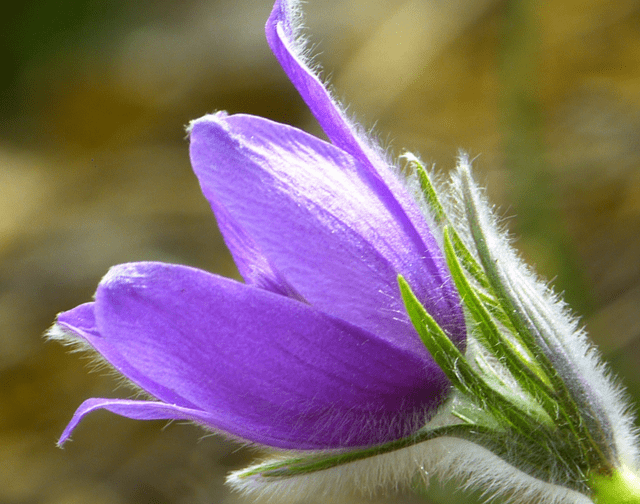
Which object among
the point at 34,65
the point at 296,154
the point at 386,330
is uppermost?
the point at 34,65

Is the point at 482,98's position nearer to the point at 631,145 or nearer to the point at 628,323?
the point at 631,145

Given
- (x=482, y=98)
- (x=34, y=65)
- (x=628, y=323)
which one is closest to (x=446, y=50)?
(x=482, y=98)

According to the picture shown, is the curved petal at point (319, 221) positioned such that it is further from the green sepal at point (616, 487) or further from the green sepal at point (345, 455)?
the green sepal at point (616, 487)

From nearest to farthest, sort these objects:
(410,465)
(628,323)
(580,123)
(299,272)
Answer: (299,272)
(410,465)
(628,323)
(580,123)

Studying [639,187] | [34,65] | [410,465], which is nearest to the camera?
[410,465]

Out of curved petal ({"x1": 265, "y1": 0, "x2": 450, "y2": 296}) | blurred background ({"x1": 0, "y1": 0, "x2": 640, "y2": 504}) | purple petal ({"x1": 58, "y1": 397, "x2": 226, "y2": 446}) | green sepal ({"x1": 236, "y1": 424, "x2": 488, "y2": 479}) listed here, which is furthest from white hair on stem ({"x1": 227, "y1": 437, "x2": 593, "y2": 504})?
blurred background ({"x1": 0, "y1": 0, "x2": 640, "y2": 504})

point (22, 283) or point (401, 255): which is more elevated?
point (22, 283)

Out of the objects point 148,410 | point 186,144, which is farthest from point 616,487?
point 186,144

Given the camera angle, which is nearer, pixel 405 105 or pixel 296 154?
pixel 296 154
